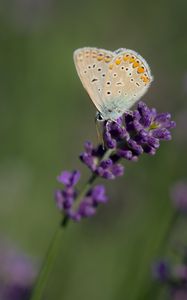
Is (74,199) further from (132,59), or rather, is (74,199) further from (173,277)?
(173,277)

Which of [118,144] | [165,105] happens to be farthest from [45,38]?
[118,144]

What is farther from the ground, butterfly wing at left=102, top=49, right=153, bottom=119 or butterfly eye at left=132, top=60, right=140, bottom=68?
butterfly eye at left=132, top=60, right=140, bottom=68

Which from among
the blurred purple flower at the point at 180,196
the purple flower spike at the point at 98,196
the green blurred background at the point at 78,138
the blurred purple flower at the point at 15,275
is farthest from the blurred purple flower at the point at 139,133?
the blurred purple flower at the point at 15,275

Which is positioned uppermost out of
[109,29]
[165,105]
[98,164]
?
[109,29]

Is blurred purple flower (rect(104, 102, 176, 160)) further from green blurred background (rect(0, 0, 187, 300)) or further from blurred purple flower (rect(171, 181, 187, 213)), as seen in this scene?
green blurred background (rect(0, 0, 187, 300))

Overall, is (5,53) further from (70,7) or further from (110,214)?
(110,214)

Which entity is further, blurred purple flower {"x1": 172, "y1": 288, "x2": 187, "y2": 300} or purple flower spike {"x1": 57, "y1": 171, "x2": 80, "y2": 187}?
blurred purple flower {"x1": 172, "y1": 288, "x2": 187, "y2": 300}

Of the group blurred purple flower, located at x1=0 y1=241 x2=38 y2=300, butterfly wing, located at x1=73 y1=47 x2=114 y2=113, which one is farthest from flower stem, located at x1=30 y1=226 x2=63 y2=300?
blurred purple flower, located at x1=0 y1=241 x2=38 y2=300
